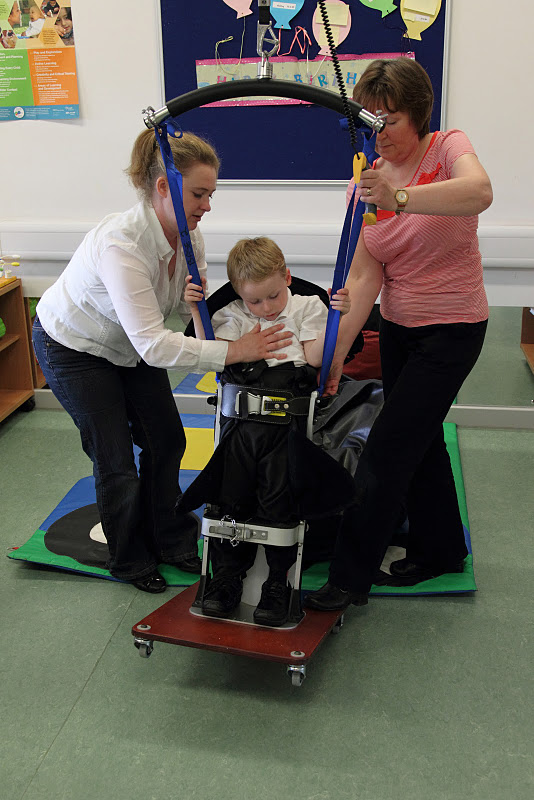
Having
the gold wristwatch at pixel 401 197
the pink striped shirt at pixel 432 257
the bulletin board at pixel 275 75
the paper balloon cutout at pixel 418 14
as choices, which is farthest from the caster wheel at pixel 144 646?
the paper balloon cutout at pixel 418 14

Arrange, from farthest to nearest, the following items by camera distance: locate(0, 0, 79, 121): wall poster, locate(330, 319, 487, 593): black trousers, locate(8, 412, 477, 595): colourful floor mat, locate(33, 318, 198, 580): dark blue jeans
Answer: locate(0, 0, 79, 121): wall poster, locate(8, 412, 477, 595): colourful floor mat, locate(33, 318, 198, 580): dark blue jeans, locate(330, 319, 487, 593): black trousers

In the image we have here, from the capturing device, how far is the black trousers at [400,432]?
2084 millimetres

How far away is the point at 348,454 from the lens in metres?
2.87

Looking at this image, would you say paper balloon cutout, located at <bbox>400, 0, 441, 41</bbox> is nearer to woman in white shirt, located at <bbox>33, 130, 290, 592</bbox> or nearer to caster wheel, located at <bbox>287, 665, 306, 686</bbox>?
woman in white shirt, located at <bbox>33, 130, 290, 592</bbox>

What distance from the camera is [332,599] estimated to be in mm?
2227

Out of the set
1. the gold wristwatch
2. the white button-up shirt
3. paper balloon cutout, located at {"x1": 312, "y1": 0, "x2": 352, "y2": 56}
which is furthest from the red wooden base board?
paper balloon cutout, located at {"x1": 312, "y1": 0, "x2": 352, "y2": 56}

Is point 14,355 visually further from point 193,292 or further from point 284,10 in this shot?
point 193,292

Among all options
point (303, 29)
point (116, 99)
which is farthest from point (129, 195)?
point (303, 29)

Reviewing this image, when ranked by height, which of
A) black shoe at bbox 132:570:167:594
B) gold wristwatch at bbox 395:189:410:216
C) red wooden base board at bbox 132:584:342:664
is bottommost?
black shoe at bbox 132:570:167:594

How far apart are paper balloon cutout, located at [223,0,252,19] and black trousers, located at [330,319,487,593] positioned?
1924 mm

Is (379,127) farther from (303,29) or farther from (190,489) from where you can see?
(303,29)

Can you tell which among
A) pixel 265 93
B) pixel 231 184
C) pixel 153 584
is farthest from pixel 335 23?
pixel 153 584

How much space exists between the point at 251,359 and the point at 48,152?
2.23m

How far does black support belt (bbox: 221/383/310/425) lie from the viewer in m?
2.03
